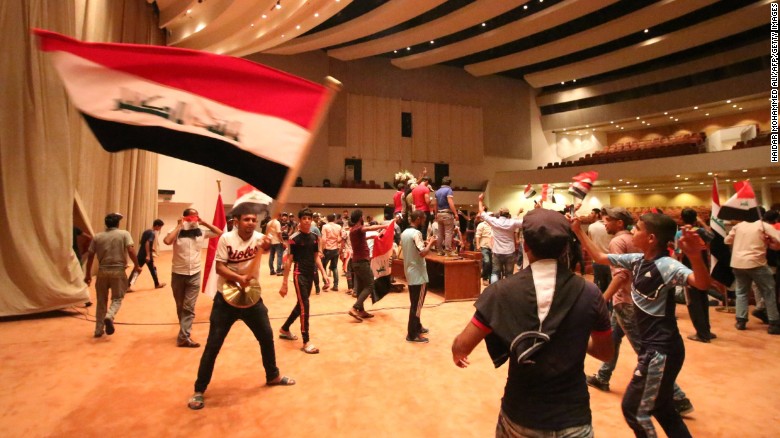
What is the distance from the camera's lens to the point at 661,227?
2.33m

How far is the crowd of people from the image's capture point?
4.79 feet

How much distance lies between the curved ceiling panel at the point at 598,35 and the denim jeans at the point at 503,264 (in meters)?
16.8

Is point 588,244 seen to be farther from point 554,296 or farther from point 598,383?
point 598,383

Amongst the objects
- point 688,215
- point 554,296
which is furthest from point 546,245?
point 688,215

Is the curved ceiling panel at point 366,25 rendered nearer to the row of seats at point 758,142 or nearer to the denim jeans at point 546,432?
the row of seats at point 758,142

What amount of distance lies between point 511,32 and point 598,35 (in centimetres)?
438

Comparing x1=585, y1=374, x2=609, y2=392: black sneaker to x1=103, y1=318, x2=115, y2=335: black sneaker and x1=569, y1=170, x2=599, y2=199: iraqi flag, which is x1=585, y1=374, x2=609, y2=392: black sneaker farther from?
x1=103, y1=318, x2=115, y2=335: black sneaker

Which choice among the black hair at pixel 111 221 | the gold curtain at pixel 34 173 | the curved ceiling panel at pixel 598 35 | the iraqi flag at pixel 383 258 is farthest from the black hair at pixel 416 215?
the curved ceiling panel at pixel 598 35

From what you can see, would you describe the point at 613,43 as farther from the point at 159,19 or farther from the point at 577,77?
the point at 159,19

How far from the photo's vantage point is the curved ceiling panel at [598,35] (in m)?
17.2

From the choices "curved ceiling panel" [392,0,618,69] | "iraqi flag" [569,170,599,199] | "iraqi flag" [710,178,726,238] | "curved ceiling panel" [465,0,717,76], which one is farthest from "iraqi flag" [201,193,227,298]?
"curved ceiling panel" [465,0,717,76]

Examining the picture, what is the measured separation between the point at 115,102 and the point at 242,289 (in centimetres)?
191

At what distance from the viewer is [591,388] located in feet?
12.6

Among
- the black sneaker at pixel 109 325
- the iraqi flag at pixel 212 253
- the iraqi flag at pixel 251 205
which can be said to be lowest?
the black sneaker at pixel 109 325
